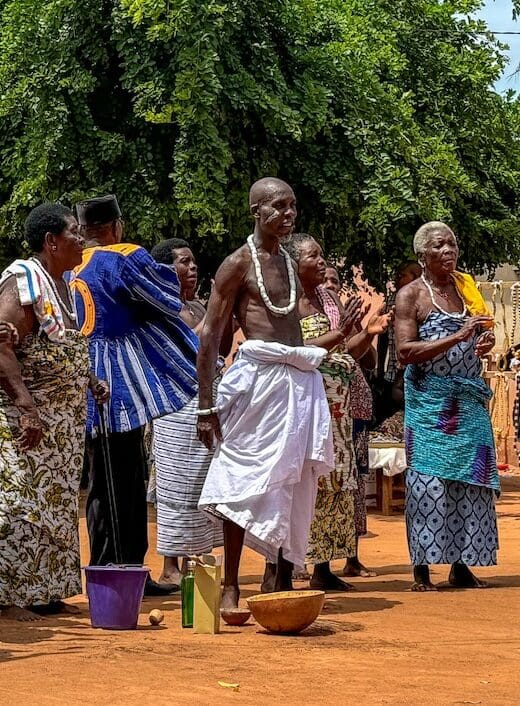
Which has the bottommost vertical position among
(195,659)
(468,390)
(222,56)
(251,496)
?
(195,659)

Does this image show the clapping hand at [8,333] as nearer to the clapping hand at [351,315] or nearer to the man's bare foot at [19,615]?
the man's bare foot at [19,615]

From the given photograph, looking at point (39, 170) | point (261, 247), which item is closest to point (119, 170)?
point (39, 170)

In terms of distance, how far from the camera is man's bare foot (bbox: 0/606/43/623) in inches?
286

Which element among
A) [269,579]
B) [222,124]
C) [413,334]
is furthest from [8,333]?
[222,124]

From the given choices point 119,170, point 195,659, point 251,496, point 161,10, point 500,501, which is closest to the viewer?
point 195,659

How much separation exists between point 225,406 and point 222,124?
6753 millimetres

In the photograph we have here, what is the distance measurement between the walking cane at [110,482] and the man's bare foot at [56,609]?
0.46 meters

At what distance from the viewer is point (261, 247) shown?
7469mm

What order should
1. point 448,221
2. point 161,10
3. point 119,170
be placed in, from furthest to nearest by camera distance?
point 448,221 < point 119,170 < point 161,10

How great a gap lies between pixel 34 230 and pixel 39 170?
6.04m

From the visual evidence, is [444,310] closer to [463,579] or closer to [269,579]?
[463,579]

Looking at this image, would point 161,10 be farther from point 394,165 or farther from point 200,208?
point 394,165

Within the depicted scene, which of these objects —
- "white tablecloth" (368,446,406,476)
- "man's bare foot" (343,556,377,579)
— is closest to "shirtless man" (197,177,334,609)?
"man's bare foot" (343,556,377,579)

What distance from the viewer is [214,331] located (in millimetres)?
7340
